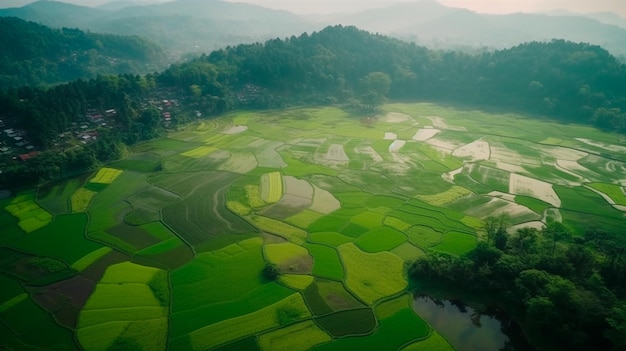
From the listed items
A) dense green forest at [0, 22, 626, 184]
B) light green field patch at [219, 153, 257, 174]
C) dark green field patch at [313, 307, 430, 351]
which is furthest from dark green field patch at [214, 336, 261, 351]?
dense green forest at [0, 22, 626, 184]

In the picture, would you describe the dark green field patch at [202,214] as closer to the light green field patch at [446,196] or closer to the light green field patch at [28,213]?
the light green field patch at [28,213]

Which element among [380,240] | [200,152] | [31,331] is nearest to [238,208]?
[380,240]

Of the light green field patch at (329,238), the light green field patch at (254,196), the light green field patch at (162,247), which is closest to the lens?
the light green field patch at (162,247)

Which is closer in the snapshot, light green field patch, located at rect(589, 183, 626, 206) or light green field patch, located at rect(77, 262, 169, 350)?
light green field patch, located at rect(77, 262, 169, 350)

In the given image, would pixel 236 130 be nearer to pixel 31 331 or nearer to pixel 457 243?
pixel 457 243

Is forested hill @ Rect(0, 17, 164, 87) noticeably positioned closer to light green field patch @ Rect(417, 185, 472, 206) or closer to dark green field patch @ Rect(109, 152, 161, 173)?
dark green field patch @ Rect(109, 152, 161, 173)

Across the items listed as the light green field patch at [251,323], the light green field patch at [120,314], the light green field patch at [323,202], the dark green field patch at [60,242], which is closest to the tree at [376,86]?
the light green field patch at [323,202]
